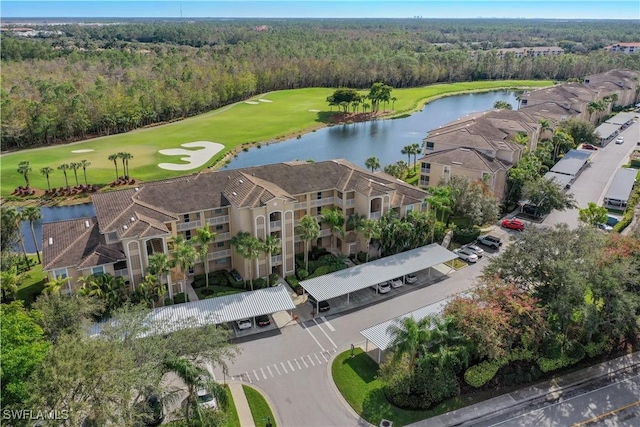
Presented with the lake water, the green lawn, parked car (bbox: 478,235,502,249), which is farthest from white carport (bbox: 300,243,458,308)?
the green lawn

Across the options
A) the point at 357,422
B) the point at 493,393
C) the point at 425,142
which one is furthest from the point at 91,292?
the point at 425,142

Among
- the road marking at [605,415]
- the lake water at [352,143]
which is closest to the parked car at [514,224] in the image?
the road marking at [605,415]

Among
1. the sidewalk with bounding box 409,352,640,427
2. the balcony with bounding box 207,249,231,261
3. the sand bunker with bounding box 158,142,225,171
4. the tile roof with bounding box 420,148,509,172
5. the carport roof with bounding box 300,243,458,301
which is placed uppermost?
the tile roof with bounding box 420,148,509,172

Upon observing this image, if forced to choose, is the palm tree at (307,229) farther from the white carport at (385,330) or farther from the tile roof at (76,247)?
the tile roof at (76,247)

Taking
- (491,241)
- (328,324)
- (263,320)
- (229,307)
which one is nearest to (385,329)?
(328,324)

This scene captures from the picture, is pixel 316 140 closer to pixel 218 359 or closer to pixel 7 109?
pixel 7 109

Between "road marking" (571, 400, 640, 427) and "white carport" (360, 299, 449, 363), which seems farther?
"white carport" (360, 299, 449, 363)

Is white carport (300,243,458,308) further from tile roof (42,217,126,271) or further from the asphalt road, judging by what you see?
the asphalt road

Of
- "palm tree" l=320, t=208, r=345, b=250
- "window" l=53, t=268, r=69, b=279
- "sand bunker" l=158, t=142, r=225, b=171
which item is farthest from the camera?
"sand bunker" l=158, t=142, r=225, b=171
